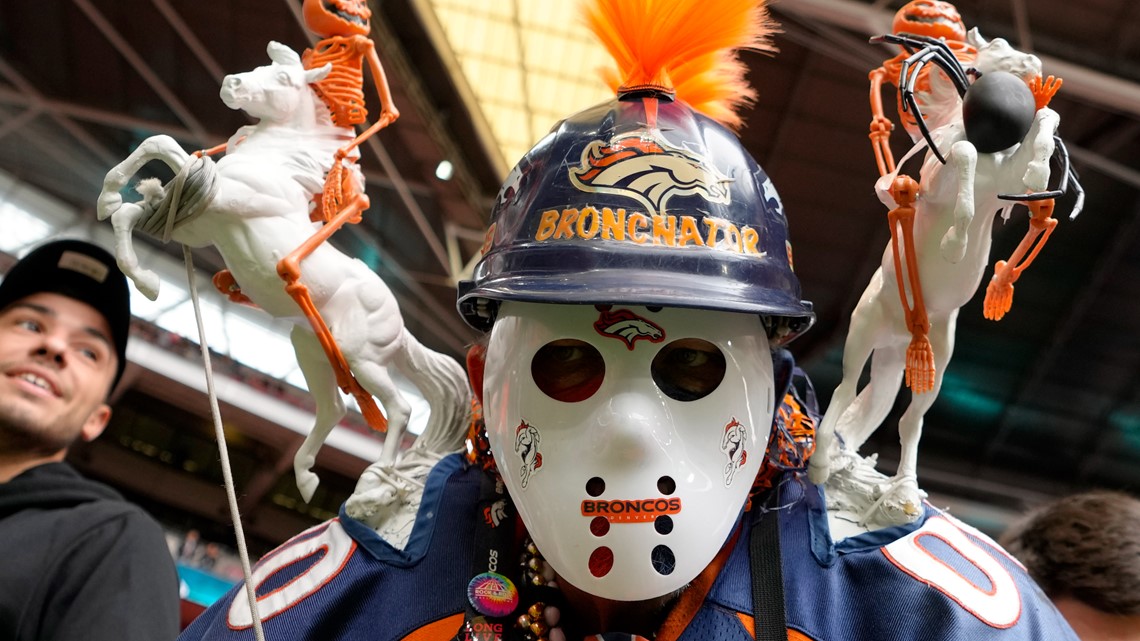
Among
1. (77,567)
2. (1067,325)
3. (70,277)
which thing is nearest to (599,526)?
(77,567)

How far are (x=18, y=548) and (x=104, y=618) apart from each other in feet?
0.76

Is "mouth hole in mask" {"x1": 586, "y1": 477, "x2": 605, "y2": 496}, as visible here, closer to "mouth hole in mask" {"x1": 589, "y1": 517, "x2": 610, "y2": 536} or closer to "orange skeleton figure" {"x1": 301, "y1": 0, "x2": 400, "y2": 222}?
"mouth hole in mask" {"x1": 589, "y1": 517, "x2": 610, "y2": 536}

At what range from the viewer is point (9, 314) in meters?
1.90

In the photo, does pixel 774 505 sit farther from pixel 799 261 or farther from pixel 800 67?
pixel 799 261

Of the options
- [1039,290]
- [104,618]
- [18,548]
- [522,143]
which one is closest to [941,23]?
[104,618]

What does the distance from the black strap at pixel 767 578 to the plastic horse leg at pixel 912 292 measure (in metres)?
0.30

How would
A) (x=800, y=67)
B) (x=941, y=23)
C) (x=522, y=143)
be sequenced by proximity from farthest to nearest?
(x=522, y=143) → (x=800, y=67) → (x=941, y=23)

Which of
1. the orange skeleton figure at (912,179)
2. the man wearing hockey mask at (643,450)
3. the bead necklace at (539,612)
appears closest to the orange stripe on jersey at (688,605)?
the man wearing hockey mask at (643,450)

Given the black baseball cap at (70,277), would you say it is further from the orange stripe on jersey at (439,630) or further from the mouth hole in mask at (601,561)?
the mouth hole in mask at (601,561)

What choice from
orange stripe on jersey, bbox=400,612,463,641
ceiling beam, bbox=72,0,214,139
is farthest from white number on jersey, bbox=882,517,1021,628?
ceiling beam, bbox=72,0,214,139

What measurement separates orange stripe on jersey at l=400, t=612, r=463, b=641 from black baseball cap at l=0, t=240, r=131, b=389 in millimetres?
887

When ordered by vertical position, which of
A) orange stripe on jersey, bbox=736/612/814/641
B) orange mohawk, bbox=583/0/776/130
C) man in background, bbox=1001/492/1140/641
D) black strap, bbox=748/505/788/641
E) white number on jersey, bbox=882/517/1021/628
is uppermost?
orange mohawk, bbox=583/0/776/130

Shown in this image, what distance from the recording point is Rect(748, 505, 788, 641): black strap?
1377 millimetres

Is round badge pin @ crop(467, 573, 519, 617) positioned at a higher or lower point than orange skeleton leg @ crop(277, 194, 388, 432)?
lower
